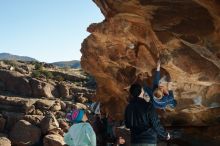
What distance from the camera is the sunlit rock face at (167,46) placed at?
10.0 meters

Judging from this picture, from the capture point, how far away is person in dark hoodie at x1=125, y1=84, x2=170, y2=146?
283 inches

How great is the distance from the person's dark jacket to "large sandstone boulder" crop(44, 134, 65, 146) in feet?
57.7

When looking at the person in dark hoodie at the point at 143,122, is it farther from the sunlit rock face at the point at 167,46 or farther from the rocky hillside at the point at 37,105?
the rocky hillside at the point at 37,105

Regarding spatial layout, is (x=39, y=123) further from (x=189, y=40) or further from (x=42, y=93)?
(x=189, y=40)

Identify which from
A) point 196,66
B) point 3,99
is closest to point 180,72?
point 196,66

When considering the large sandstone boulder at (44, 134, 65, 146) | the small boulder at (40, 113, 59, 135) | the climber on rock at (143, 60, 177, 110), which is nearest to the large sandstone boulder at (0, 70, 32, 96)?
the small boulder at (40, 113, 59, 135)

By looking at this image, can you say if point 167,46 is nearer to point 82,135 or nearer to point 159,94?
point 159,94

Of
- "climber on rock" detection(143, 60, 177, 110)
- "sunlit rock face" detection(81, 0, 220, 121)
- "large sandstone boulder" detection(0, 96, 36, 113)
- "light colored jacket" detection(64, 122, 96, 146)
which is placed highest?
"sunlit rock face" detection(81, 0, 220, 121)

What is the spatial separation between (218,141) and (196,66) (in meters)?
3.64

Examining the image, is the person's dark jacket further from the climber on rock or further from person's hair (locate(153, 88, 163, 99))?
person's hair (locate(153, 88, 163, 99))

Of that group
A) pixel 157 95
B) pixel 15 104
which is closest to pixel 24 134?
pixel 15 104

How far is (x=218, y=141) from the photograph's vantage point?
43.4 feet

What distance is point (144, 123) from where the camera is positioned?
7.25 meters

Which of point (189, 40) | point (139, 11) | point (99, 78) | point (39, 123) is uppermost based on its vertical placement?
point (139, 11)
